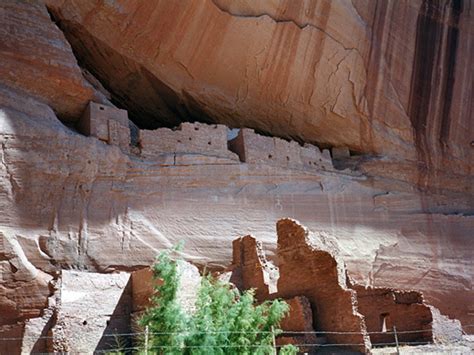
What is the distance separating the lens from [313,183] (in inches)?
704

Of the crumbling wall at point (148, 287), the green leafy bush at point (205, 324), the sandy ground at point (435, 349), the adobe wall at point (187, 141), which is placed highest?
the adobe wall at point (187, 141)

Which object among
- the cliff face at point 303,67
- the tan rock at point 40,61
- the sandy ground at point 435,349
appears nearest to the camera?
the sandy ground at point 435,349

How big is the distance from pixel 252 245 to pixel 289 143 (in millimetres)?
5231

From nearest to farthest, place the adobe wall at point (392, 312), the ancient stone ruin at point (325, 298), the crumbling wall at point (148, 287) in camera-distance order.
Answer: the ancient stone ruin at point (325, 298)
the crumbling wall at point (148, 287)
the adobe wall at point (392, 312)

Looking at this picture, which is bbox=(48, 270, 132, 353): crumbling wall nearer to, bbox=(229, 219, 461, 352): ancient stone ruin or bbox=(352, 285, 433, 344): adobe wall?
bbox=(229, 219, 461, 352): ancient stone ruin

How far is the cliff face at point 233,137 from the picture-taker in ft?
45.5

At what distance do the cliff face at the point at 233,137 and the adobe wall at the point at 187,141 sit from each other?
5cm

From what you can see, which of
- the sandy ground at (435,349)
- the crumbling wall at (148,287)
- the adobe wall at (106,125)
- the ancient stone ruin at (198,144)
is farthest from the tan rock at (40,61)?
the sandy ground at (435,349)

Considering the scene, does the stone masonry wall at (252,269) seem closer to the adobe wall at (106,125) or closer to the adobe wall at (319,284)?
the adobe wall at (319,284)

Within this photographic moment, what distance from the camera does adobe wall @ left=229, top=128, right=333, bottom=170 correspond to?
17.2 meters

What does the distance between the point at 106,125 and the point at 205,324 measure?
25.4 feet

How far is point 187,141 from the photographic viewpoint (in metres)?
16.3

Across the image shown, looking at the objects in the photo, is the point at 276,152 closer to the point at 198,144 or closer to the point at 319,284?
the point at 198,144

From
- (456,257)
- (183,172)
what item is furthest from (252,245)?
(456,257)
